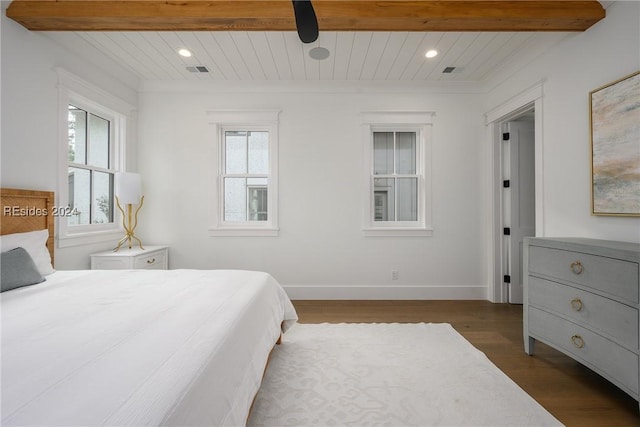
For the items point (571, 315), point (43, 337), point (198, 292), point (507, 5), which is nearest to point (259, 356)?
point (198, 292)

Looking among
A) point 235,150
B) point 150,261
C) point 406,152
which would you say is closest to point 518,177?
point 406,152

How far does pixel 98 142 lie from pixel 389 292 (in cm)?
387

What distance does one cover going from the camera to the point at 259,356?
1491mm

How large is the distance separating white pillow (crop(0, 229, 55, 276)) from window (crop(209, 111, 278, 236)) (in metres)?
1.69

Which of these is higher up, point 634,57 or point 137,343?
point 634,57

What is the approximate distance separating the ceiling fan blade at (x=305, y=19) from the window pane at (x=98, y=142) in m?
2.85

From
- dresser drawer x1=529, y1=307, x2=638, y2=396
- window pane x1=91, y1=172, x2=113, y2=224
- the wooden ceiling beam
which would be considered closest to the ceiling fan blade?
the wooden ceiling beam

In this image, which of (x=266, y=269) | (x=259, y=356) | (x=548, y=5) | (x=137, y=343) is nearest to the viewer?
(x=137, y=343)

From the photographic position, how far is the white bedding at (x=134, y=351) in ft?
2.46

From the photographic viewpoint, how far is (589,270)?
1833 millimetres

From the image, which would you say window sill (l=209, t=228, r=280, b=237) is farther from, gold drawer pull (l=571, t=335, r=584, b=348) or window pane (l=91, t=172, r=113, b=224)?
gold drawer pull (l=571, t=335, r=584, b=348)

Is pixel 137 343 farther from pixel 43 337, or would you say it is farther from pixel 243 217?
pixel 243 217

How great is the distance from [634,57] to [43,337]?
363 centimetres

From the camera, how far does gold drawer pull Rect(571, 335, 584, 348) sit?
1.88 metres
